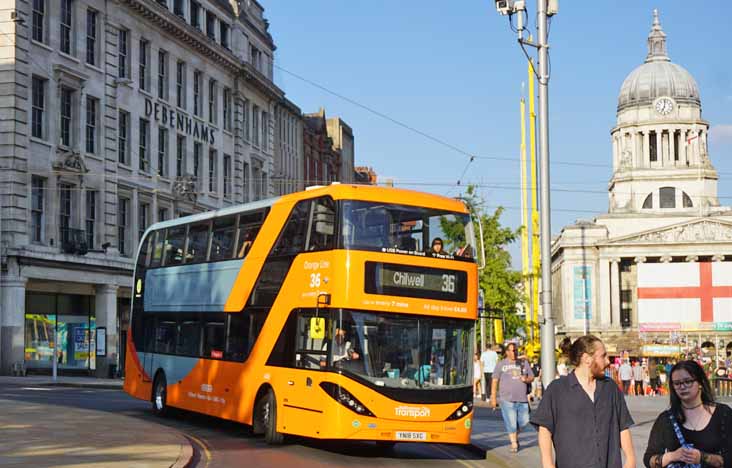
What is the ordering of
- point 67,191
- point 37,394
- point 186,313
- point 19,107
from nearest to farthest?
point 186,313
point 37,394
point 19,107
point 67,191

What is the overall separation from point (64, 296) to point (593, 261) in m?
86.6

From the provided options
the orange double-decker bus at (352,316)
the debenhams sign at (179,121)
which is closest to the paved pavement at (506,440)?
the orange double-decker bus at (352,316)

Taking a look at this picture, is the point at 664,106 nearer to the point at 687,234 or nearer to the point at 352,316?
the point at 687,234

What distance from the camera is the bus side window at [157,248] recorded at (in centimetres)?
2466

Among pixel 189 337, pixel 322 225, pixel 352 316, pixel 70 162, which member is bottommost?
pixel 189 337

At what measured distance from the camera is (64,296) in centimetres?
4478

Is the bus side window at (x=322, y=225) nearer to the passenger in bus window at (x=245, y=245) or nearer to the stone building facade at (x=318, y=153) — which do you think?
the passenger in bus window at (x=245, y=245)

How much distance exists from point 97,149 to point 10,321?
337 inches

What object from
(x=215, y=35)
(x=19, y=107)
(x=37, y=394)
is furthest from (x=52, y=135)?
(x=215, y=35)

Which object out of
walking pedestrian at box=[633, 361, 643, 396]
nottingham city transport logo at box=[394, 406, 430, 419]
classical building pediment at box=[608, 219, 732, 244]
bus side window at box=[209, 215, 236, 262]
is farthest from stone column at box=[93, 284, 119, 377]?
classical building pediment at box=[608, 219, 732, 244]

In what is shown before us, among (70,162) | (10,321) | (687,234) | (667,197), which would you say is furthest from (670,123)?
(10,321)

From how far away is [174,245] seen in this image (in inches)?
943

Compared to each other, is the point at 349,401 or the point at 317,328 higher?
the point at 317,328

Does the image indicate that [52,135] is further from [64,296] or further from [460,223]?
[460,223]
